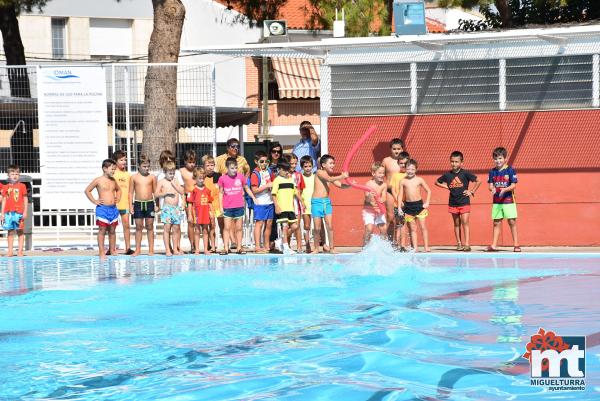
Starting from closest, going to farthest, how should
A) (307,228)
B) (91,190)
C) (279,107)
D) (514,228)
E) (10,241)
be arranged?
1. (91,190)
2. (514,228)
3. (10,241)
4. (307,228)
5. (279,107)

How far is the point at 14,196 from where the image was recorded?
1823cm

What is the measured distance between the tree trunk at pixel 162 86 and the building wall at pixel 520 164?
3.99m

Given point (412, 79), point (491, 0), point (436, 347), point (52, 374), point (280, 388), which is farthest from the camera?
point (491, 0)

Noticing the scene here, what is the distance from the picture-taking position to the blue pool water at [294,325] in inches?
329

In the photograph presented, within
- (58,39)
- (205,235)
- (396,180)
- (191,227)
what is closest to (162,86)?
(191,227)

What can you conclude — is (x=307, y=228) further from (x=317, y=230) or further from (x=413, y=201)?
(x=413, y=201)

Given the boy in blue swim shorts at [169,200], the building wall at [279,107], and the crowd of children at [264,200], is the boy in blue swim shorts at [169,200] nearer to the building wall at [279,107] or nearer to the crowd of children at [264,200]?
the crowd of children at [264,200]

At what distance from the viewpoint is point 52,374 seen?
8953 mm

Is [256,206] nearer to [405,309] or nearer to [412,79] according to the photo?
[412,79]

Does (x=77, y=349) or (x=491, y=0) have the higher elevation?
(x=491, y=0)

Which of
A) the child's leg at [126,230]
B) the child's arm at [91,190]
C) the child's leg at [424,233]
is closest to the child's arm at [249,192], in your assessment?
the child's leg at [126,230]

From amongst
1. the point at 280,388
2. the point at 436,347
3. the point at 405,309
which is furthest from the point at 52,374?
the point at 405,309

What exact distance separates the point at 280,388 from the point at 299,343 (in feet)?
5.73

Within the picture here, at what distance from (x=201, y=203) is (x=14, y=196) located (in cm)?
336
